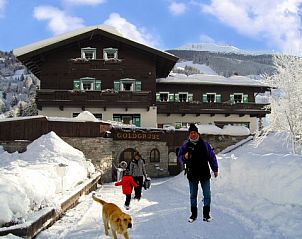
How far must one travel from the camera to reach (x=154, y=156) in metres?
26.8

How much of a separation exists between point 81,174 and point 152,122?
15.5m

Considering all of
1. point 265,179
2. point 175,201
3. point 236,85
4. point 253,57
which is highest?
point 253,57

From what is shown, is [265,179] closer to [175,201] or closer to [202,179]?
[175,201]

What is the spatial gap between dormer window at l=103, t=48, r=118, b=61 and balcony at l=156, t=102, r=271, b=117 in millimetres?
5594

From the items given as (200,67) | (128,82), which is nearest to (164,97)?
(128,82)

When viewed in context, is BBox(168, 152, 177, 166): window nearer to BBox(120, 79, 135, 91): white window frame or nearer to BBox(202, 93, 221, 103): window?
BBox(120, 79, 135, 91): white window frame

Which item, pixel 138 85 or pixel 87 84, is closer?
pixel 87 84

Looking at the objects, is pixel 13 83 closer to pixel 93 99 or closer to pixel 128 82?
pixel 128 82

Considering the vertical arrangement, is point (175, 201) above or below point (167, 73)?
below

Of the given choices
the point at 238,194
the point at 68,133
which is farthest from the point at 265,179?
the point at 68,133

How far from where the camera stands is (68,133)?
2330 cm

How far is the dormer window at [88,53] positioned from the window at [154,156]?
1016cm

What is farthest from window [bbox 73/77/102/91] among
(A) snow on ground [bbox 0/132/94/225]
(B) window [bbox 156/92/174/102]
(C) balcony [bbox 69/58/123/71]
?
(A) snow on ground [bbox 0/132/94/225]

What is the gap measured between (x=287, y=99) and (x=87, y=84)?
15399 millimetres
